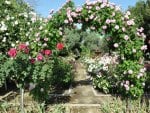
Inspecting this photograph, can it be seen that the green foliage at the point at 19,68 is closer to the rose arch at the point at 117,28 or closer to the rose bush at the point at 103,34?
the rose bush at the point at 103,34

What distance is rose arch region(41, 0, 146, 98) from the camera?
39.7ft

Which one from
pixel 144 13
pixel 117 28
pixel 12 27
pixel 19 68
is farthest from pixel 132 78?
pixel 144 13

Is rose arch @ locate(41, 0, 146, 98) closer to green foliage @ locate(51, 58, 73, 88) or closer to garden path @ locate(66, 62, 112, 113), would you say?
garden path @ locate(66, 62, 112, 113)

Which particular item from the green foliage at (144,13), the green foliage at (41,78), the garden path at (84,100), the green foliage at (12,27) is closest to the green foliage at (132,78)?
the garden path at (84,100)

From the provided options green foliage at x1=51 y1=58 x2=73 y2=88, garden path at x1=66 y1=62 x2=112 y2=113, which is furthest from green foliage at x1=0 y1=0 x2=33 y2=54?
garden path at x1=66 y1=62 x2=112 y2=113

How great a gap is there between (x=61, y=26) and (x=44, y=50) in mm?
1011

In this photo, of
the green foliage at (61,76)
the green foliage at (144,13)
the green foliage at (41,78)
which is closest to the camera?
the green foliage at (41,78)

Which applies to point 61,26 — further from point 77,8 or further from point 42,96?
point 42,96

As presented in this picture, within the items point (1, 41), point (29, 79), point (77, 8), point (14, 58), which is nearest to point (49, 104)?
point (29, 79)

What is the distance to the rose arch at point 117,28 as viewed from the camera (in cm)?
1209

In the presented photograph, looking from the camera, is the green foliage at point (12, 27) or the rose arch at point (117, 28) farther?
the green foliage at point (12, 27)

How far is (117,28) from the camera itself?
39.3ft

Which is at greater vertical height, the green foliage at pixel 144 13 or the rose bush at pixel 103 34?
the green foliage at pixel 144 13

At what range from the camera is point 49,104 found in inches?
480
